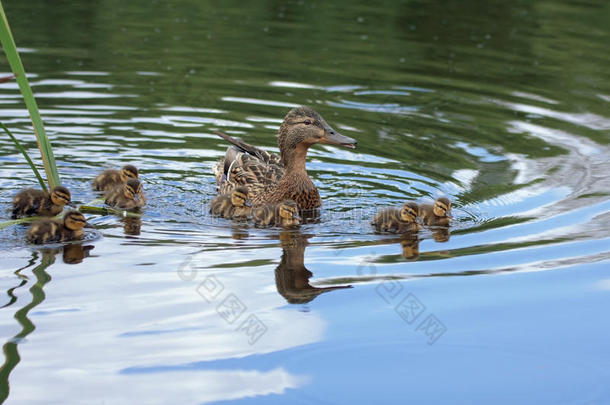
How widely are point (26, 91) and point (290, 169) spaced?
200 cm

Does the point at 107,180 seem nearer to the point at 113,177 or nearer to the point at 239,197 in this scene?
the point at 113,177

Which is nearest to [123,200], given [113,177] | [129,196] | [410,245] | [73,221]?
[129,196]

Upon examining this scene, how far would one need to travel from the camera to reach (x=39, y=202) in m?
5.32

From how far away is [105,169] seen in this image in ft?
21.8

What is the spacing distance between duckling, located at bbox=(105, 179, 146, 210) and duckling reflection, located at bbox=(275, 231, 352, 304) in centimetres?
108

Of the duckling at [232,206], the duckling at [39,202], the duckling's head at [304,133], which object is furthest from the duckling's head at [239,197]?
the duckling at [39,202]

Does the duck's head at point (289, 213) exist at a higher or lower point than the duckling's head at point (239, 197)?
lower

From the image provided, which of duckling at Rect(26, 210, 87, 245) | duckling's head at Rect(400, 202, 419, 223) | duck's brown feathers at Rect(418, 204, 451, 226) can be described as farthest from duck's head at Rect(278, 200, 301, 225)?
duckling at Rect(26, 210, 87, 245)

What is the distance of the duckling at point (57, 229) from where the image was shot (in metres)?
4.90

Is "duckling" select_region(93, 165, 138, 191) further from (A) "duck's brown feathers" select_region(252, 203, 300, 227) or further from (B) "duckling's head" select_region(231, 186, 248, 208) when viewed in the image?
(A) "duck's brown feathers" select_region(252, 203, 300, 227)

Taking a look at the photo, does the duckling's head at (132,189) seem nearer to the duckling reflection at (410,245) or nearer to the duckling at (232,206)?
the duckling at (232,206)

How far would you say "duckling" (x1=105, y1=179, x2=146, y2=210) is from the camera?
568 centimetres

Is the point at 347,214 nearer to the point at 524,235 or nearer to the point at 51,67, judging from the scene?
the point at 524,235

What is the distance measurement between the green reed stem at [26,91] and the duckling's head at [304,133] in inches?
63.0
